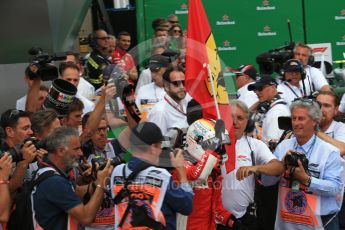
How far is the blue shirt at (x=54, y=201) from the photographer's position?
268 inches

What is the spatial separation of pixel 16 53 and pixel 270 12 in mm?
5598

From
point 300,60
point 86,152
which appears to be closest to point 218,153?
point 86,152

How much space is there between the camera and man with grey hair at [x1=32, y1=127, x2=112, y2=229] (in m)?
6.83

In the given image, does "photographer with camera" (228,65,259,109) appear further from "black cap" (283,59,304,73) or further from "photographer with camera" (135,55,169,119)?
"photographer with camera" (135,55,169,119)

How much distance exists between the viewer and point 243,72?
1241 centimetres

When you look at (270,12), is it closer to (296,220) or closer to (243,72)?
(243,72)

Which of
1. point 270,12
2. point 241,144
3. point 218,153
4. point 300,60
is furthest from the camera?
point 270,12

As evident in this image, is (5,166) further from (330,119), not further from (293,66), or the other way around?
(293,66)

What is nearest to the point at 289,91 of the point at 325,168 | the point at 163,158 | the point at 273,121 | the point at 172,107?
the point at 273,121

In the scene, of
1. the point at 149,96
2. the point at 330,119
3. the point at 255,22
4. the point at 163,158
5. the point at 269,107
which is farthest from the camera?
the point at 255,22

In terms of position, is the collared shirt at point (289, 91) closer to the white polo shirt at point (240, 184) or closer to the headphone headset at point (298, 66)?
the headphone headset at point (298, 66)

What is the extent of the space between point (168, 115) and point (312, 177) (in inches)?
72.0

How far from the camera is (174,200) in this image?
6848mm

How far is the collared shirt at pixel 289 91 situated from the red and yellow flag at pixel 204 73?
224 cm
